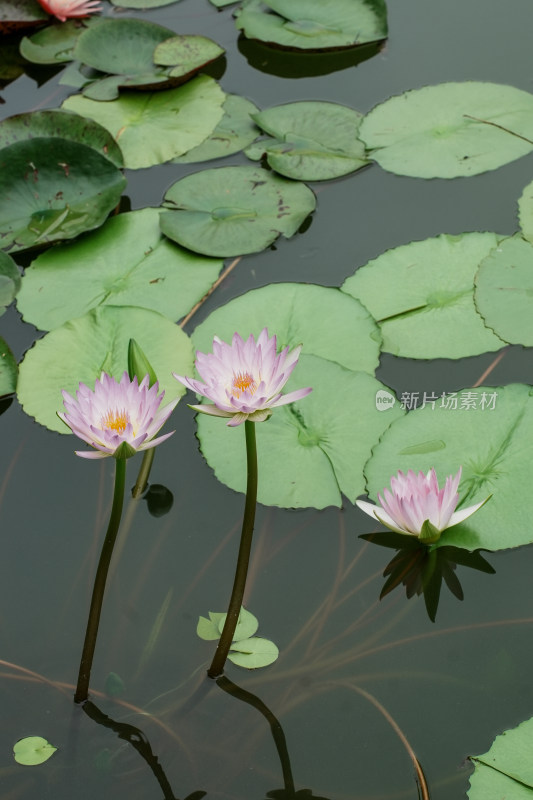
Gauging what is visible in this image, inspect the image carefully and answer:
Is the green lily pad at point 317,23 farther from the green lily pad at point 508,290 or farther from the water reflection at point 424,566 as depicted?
the water reflection at point 424,566

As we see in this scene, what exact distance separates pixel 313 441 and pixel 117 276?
100cm

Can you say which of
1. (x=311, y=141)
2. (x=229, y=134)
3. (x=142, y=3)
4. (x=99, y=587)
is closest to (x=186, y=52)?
(x=229, y=134)

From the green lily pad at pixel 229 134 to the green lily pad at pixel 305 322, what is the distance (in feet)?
2.85

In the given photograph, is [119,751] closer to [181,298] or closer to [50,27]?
[181,298]

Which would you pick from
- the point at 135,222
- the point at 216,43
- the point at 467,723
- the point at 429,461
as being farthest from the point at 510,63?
the point at 467,723

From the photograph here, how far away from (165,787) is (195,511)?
0.71m

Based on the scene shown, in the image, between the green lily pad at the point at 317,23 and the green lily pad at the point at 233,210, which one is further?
the green lily pad at the point at 317,23

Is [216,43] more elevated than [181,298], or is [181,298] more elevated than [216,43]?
[216,43]

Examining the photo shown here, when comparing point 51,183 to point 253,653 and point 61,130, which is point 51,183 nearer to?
point 61,130

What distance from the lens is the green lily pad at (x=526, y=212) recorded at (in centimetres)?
269

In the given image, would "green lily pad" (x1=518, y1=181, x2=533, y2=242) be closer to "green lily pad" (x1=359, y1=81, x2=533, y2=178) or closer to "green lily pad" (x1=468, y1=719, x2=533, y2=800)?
"green lily pad" (x1=359, y1=81, x2=533, y2=178)

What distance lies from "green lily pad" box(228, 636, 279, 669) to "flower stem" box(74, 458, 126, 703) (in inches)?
12.9

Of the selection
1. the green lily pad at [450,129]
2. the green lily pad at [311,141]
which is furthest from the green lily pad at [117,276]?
the green lily pad at [450,129]

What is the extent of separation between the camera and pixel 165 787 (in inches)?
70.7
